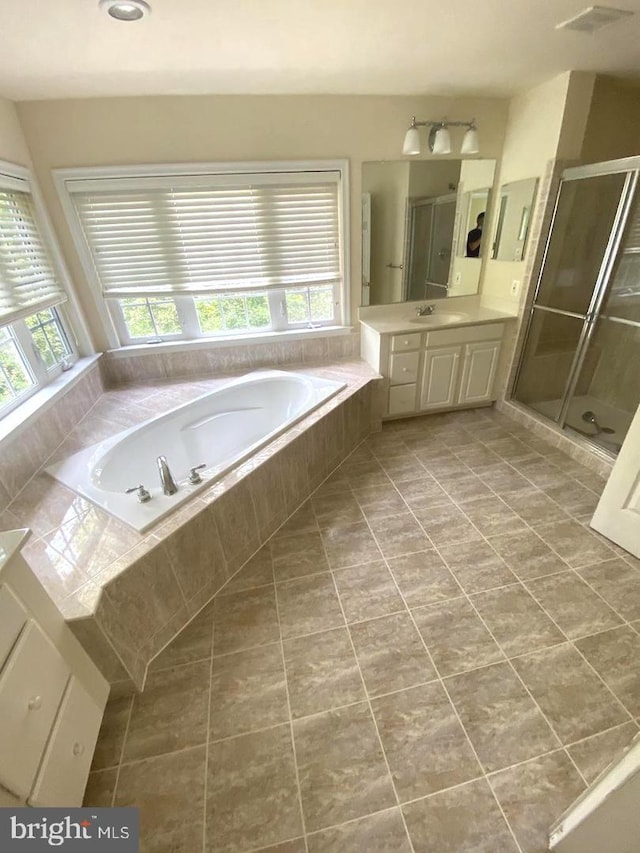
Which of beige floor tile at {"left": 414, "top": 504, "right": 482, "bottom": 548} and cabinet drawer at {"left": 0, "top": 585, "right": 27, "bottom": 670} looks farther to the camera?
beige floor tile at {"left": 414, "top": 504, "right": 482, "bottom": 548}

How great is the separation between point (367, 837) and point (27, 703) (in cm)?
97

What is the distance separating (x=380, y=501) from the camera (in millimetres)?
2162

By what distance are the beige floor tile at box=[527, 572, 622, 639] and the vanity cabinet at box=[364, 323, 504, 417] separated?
1523mm

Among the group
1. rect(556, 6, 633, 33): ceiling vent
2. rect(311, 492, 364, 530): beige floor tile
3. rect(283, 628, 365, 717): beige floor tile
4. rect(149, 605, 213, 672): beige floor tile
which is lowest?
rect(283, 628, 365, 717): beige floor tile

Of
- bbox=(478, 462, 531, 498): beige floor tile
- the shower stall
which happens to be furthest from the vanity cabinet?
bbox=(478, 462, 531, 498): beige floor tile

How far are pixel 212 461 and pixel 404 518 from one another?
128cm

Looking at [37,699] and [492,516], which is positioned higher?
[37,699]

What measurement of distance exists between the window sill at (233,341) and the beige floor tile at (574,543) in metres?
1.93

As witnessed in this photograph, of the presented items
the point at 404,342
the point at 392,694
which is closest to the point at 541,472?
the point at 404,342

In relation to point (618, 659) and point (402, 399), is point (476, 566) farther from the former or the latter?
point (402, 399)

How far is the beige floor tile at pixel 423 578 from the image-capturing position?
1606 mm

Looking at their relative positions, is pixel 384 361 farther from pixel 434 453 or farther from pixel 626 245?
pixel 626 245

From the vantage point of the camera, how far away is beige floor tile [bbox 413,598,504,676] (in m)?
1.37

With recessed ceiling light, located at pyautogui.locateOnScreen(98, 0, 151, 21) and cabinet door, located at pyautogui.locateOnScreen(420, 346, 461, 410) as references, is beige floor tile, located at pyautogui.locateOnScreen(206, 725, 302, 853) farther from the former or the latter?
recessed ceiling light, located at pyautogui.locateOnScreen(98, 0, 151, 21)
